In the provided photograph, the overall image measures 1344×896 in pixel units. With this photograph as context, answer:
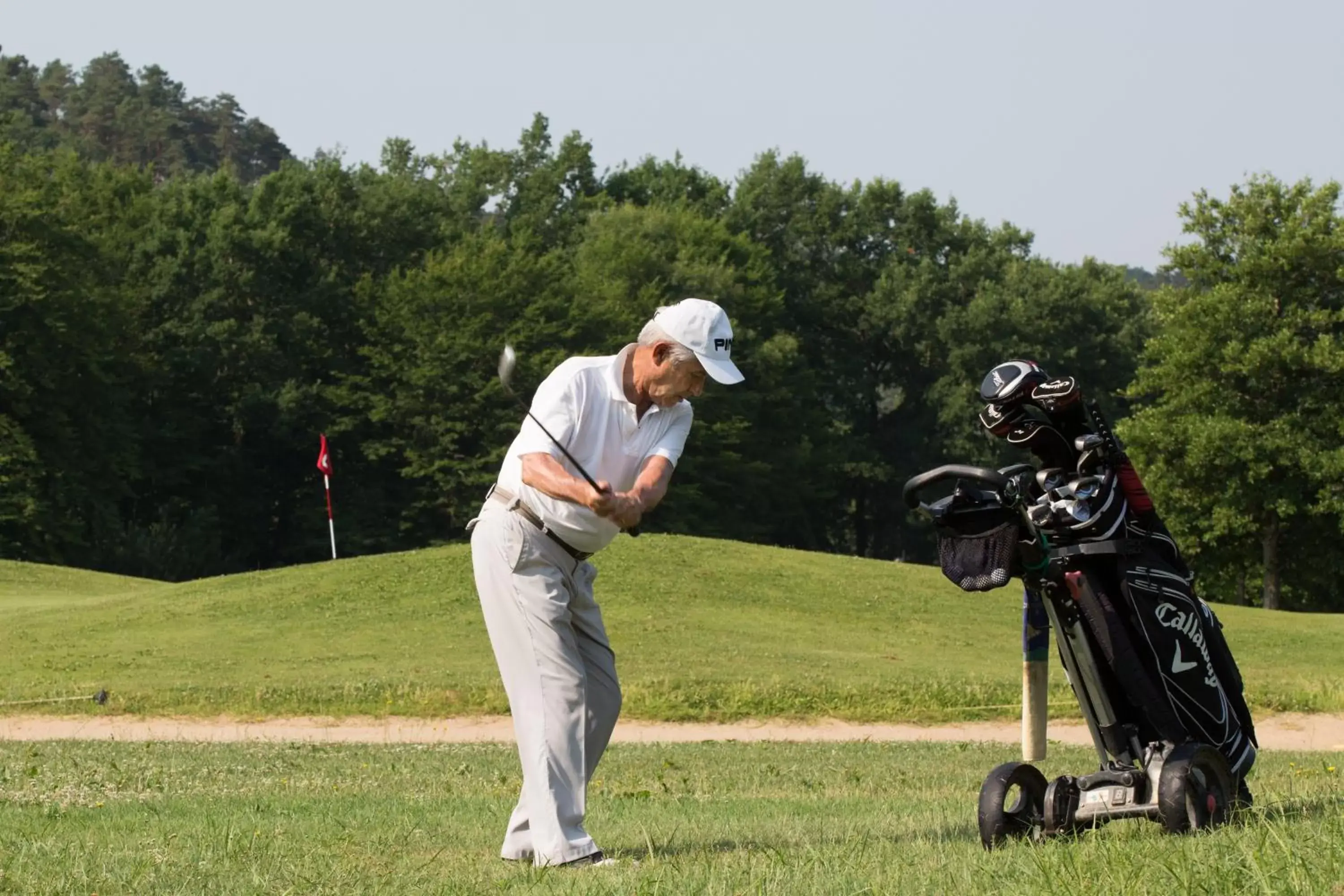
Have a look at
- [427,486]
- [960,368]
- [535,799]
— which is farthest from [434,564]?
[960,368]

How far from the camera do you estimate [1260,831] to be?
5.39 meters

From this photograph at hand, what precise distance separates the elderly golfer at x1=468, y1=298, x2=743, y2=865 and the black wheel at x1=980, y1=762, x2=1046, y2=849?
1.30m

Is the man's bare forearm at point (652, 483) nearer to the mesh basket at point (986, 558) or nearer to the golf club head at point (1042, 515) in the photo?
the mesh basket at point (986, 558)

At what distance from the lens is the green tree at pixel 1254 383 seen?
4675 centimetres

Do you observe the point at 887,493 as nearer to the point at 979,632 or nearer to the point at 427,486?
the point at 427,486

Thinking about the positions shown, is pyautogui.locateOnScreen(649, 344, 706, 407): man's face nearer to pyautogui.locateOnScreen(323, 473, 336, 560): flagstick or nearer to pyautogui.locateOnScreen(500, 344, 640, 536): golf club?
pyautogui.locateOnScreen(500, 344, 640, 536): golf club

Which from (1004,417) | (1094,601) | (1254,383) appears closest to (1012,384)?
(1004,417)

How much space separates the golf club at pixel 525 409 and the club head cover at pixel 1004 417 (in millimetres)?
1282

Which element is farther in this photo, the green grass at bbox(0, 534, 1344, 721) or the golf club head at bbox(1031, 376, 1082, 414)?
the green grass at bbox(0, 534, 1344, 721)

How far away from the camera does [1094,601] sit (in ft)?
19.6

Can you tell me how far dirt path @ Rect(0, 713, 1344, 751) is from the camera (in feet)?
53.2

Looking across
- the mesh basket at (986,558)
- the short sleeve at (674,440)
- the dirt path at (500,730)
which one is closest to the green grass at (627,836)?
the mesh basket at (986,558)

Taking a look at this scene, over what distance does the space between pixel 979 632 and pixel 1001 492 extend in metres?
19.6

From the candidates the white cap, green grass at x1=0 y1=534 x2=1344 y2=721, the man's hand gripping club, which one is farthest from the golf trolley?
green grass at x1=0 y1=534 x2=1344 y2=721
